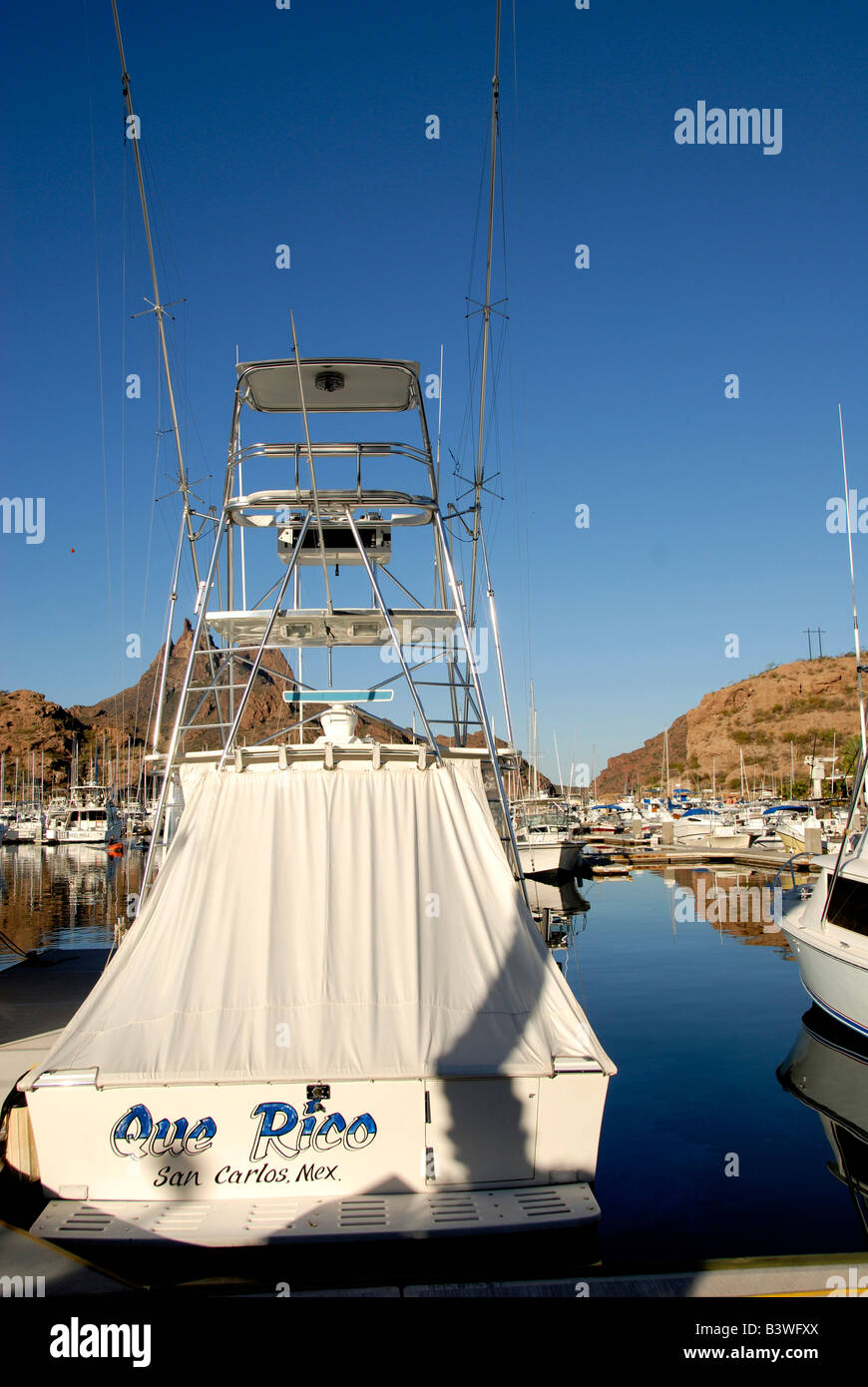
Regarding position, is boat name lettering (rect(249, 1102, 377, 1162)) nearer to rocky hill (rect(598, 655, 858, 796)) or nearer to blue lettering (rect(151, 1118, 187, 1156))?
blue lettering (rect(151, 1118, 187, 1156))

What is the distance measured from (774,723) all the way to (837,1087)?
551 feet

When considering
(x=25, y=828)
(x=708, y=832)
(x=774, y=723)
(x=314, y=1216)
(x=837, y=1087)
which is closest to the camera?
(x=314, y=1216)

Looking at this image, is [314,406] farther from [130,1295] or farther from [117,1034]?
[130,1295]

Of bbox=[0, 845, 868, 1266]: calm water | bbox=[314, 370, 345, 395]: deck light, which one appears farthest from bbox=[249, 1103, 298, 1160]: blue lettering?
bbox=[314, 370, 345, 395]: deck light

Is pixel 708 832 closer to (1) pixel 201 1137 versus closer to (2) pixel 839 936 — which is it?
(2) pixel 839 936

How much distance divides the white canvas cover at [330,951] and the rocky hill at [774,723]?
13765 centimetres

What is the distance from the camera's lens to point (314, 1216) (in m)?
6.59

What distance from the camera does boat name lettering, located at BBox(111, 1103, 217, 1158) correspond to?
6910 mm

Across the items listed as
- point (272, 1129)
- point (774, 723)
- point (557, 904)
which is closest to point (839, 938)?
point (272, 1129)

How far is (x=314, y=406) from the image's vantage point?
12492 millimetres

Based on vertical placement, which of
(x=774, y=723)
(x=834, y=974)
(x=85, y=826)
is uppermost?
(x=774, y=723)

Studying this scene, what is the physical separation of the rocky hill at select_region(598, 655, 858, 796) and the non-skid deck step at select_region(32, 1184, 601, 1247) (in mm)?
139624
